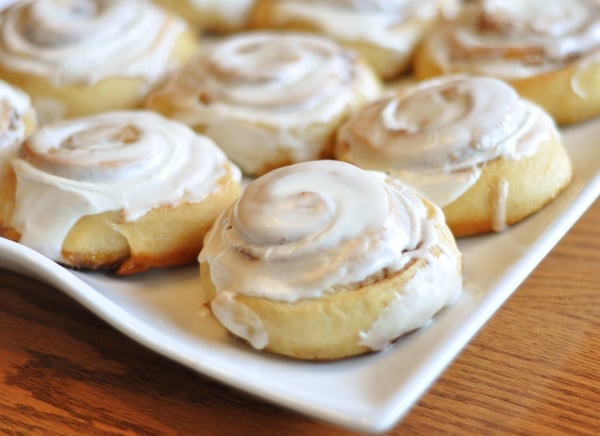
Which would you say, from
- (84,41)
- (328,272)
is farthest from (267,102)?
(328,272)

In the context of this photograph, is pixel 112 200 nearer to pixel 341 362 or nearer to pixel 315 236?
pixel 315 236

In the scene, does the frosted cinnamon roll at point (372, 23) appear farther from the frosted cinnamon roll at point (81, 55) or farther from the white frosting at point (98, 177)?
the white frosting at point (98, 177)

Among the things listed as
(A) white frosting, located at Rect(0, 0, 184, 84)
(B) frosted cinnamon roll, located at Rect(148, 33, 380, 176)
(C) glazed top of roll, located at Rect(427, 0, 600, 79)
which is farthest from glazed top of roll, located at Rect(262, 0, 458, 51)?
(A) white frosting, located at Rect(0, 0, 184, 84)

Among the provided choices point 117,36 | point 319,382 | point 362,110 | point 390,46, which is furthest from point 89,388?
point 390,46

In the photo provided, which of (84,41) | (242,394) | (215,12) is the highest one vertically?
(84,41)

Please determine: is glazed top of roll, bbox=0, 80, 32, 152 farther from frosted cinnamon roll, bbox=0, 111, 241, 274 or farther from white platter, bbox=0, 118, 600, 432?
white platter, bbox=0, 118, 600, 432

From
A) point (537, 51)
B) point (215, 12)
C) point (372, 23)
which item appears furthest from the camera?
point (215, 12)

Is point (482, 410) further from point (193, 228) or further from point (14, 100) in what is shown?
point (14, 100)
